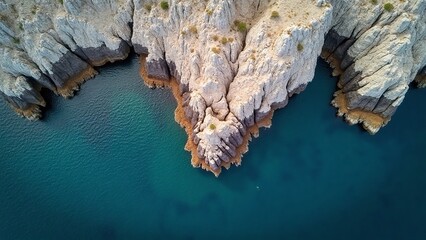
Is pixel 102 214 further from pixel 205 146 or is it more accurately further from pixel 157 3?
pixel 157 3

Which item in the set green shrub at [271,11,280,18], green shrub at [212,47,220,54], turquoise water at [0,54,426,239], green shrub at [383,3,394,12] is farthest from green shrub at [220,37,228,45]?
green shrub at [383,3,394,12]

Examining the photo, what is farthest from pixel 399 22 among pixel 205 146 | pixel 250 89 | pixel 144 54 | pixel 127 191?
pixel 127 191

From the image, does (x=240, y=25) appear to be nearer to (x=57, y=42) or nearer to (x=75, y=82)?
(x=57, y=42)

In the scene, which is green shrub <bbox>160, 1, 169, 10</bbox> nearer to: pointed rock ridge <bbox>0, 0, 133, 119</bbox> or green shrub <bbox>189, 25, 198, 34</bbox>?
green shrub <bbox>189, 25, 198, 34</bbox>

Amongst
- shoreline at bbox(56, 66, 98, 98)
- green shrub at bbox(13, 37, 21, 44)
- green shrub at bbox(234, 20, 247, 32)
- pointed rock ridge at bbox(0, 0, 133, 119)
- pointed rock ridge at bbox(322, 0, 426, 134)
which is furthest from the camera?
shoreline at bbox(56, 66, 98, 98)

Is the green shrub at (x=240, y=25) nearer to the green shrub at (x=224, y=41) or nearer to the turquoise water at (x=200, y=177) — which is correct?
the green shrub at (x=224, y=41)

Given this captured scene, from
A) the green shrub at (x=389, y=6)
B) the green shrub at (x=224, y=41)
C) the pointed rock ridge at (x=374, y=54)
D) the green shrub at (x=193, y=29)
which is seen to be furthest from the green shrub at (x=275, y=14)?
the green shrub at (x=389, y=6)
